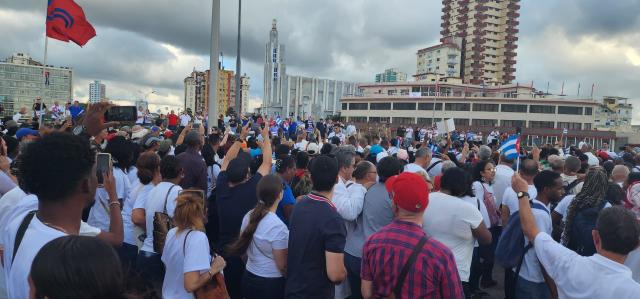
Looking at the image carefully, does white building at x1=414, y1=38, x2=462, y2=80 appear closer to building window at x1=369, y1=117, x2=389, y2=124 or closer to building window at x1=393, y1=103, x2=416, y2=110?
building window at x1=393, y1=103, x2=416, y2=110

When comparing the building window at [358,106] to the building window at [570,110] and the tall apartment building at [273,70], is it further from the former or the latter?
the tall apartment building at [273,70]

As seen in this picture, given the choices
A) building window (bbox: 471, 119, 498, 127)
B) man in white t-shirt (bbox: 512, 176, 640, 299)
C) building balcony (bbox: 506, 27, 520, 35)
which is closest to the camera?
man in white t-shirt (bbox: 512, 176, 640, 299)

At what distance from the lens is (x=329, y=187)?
340cm

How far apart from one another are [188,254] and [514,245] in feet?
9.35

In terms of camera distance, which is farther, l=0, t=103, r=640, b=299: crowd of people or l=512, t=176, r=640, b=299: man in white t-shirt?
l=512, t=176, r=640, b=299: man in white t-shirt

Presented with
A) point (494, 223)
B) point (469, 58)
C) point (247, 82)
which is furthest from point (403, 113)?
point (247, 82)

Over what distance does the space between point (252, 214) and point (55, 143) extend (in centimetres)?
→ 180

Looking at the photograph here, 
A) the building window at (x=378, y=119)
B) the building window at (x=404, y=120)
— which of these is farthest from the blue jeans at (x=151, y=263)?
the building window at (x=378, y=119)

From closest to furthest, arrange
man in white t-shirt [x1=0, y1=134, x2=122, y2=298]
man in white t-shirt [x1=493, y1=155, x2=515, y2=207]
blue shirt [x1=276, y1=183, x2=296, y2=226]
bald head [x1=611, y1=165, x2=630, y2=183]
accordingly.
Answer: man in white t-shirt [x1=0, y1=134, x2=122, y2=298] < blue shirt [x1=276, y1=183, x2=296, y2=226] < bald head [x1=611, y1=165, x2=630, y2=183] < man in white t-shirt [x1=493, y1=155, x2=515, y2=207]

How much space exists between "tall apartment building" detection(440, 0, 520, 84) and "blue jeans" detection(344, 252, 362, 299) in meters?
113

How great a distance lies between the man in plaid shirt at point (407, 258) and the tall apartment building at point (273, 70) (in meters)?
118

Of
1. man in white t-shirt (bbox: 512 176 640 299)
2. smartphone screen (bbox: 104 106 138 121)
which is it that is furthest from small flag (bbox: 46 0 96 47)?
man in white t-shirt (bbox: 512 176 640 299)

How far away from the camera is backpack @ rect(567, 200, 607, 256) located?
3.91 m

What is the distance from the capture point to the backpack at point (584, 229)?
12.8ft
